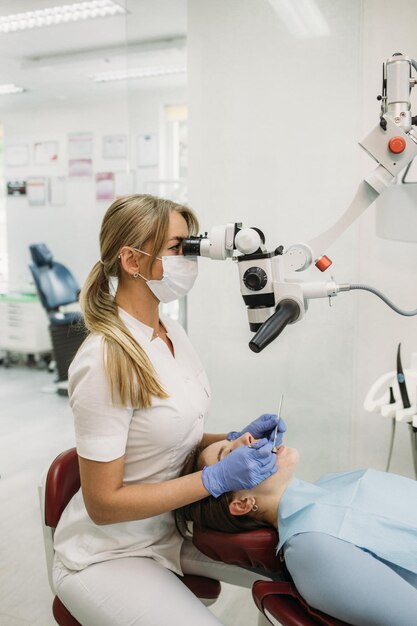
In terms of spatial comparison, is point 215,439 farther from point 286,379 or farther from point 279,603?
point 286,379

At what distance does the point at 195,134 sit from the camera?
2119 mm

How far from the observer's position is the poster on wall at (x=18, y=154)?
543 cm

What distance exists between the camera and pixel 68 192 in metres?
5.33

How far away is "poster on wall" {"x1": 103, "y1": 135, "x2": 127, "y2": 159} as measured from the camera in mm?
5129

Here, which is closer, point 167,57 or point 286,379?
point 286,379

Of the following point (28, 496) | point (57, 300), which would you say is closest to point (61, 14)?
point (57, 300)

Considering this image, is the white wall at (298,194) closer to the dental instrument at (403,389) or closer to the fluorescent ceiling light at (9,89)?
the dental instrument at (403,389)

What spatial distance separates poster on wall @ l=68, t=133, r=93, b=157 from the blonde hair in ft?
14.0

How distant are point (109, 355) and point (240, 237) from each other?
35cm

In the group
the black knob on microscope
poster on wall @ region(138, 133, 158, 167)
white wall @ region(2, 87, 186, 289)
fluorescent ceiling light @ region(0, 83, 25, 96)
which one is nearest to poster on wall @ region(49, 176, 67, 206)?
white wall @ region(2, 87, 186, 289)

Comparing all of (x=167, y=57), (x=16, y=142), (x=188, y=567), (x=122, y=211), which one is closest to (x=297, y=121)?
(x=122, y=211)

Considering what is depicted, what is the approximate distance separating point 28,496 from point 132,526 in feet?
5.43

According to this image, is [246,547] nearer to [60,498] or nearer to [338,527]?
[338,527]

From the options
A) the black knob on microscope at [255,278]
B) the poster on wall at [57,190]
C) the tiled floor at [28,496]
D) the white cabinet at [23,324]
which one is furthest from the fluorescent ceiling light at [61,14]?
the black knob on microscope at [255,278]
